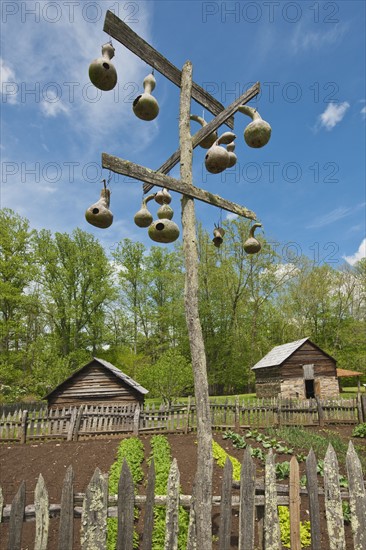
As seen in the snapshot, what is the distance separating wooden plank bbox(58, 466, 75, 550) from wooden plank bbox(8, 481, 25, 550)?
0.34 metres

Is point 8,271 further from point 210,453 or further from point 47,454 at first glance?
point 210,453

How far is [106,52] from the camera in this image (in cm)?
348

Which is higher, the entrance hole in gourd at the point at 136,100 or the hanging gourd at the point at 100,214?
the entrance hole in gourd at the point at 136,100

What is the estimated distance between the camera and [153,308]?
41.1 meters

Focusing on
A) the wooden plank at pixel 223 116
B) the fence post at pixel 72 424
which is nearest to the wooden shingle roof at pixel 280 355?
the fence post at pixel 72 424

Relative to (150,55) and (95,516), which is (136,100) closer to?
(150,55)

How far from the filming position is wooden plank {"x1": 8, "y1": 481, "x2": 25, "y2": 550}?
2949 mm

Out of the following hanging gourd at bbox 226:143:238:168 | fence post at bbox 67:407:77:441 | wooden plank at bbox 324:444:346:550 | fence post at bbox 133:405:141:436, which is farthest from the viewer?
fence post at bbox 133:405:141:436

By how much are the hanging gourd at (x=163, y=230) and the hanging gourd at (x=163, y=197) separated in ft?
1.99

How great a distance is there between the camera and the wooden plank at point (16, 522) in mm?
2949

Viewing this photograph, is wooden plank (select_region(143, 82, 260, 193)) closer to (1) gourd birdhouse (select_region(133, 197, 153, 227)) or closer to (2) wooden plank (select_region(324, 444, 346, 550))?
(1) gourd birdhouse (select_region(133, 197, 153, 227))

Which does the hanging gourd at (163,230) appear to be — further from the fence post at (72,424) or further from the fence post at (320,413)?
the fence post at (320,413)

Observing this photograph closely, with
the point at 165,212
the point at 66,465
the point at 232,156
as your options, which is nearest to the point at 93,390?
the point at 66,465

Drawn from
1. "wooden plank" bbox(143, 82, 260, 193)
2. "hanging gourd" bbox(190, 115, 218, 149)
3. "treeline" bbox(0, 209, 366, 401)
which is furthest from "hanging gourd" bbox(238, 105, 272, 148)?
"treeline" bbox(0, 209, 366, 401)
